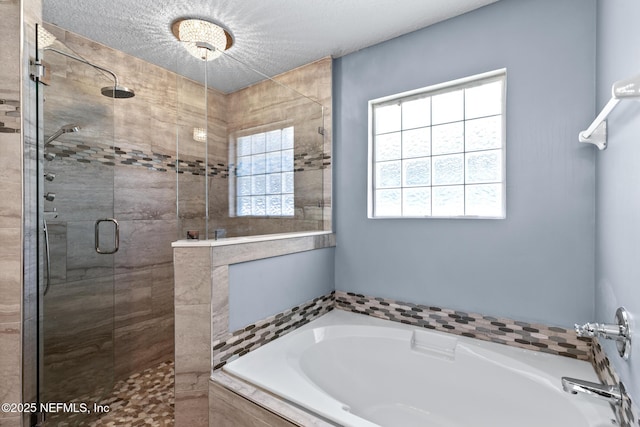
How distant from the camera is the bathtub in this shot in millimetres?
1280

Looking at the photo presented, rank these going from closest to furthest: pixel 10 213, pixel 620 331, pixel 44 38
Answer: pixel 620 331 → pixel 10 213 → pixel 44 38

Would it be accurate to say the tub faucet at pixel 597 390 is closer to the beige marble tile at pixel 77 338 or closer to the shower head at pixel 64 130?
the beige marble tile at pixel 77 338

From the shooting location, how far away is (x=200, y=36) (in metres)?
1.94

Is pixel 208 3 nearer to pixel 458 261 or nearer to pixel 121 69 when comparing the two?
pixel 121 69

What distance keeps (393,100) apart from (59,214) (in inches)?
89.7

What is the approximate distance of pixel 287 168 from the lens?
2160 mm

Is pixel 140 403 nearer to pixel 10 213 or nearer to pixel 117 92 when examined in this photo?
pixel 10 213

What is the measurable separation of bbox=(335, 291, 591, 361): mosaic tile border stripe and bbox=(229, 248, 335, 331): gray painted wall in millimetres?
323

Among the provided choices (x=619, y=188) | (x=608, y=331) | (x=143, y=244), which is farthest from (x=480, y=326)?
(x=143, y=244)

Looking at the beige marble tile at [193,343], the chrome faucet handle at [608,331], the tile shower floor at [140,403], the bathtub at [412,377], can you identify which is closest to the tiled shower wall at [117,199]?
the tile shower floor at [140,403]

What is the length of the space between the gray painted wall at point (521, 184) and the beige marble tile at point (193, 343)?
121cm

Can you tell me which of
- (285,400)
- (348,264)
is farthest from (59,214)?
(348,264)

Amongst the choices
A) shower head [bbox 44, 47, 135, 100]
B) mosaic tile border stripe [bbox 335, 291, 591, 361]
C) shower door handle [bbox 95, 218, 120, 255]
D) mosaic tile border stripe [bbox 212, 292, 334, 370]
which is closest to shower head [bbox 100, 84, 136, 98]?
shower head [bbox 44, 47, 135, 100]

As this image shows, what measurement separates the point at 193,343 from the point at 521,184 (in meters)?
1.95
